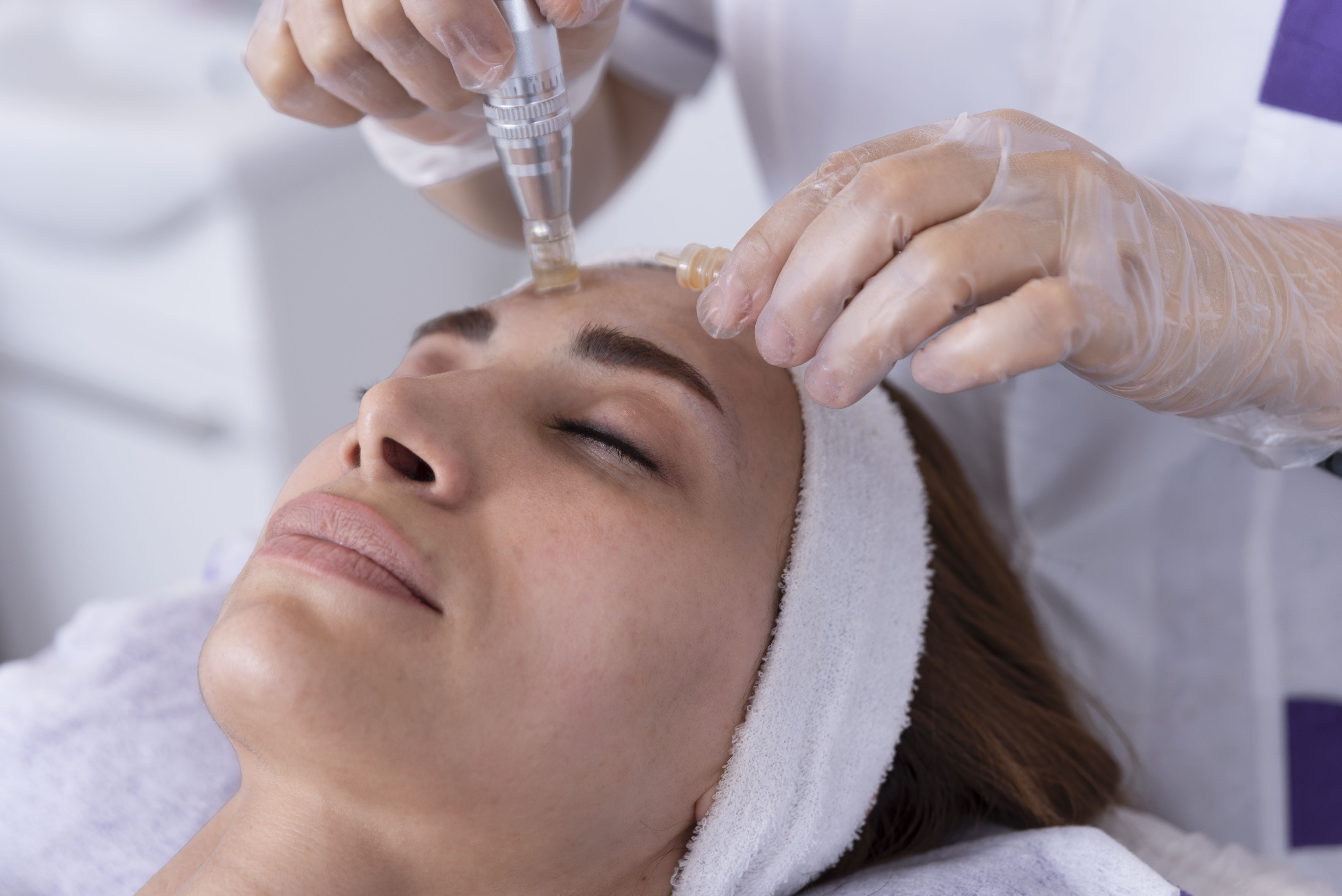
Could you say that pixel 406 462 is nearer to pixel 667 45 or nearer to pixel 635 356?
pixel 635 356

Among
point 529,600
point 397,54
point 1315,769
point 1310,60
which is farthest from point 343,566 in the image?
point 1315,769

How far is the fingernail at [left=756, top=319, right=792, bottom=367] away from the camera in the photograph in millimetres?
711

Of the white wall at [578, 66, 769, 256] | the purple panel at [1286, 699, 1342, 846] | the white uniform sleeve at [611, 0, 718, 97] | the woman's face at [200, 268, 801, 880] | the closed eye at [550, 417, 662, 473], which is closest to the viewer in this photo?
the woman's face at [200, 268, 801, 880]

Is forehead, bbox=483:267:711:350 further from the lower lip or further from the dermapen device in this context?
the lower lip

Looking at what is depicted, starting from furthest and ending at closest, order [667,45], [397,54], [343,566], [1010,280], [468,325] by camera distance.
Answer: [667,45]
[468,325]
[397,54]
[343,566]
[1010,280]

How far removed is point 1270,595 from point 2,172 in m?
1.94

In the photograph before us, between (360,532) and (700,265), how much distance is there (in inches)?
12.6

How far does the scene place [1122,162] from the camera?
41.1 inches

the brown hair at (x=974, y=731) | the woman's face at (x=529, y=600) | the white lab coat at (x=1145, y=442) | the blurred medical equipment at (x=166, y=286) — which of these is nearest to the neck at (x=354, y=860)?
the woman's face at (x=529, y=600)

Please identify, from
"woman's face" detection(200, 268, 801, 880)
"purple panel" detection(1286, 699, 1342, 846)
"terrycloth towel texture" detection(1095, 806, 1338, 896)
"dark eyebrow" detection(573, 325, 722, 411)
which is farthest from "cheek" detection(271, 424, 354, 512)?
"purple panel" detection(1286, 699, 1342, 846)

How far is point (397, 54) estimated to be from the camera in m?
0.88

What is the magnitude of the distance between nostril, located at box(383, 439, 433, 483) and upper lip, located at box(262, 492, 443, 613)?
50 millimetres

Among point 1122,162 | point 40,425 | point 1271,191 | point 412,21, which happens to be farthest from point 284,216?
point 1271,191

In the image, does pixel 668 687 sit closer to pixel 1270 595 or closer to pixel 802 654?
pixel 802 654
